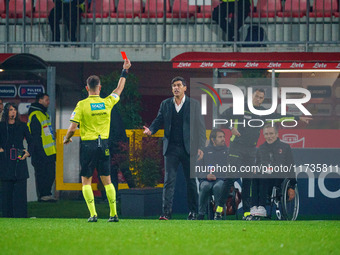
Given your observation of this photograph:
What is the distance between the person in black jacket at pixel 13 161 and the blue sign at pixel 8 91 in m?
4.84

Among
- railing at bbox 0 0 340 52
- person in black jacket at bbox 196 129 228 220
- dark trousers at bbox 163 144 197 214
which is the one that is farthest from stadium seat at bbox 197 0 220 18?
dark trousers at bbox 163 144 197 214

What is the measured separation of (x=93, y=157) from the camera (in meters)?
10.3

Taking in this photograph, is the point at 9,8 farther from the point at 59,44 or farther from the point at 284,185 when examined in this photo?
the point at 284,185

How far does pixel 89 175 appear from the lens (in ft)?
33.9

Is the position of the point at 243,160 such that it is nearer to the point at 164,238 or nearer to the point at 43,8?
the point at 164,238

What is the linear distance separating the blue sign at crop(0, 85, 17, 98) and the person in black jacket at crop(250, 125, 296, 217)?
702 cm

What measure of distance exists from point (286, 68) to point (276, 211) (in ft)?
10.6

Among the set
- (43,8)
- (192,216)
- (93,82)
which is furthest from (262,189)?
(43,8)

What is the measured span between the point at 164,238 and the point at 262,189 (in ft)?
14.4

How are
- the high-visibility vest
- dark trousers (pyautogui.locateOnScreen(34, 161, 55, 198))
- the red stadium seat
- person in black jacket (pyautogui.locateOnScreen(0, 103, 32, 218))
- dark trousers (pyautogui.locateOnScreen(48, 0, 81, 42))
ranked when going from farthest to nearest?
the red stadium seat → dark trousers (pyautogui.locateOnScreen(48, 0, 81, 42)) → dark trousers (pyautogui.locateOnScreen(34, 161, 55, 198)) → the high-visibility vest → person in black jacket (pyautogui.locateOnScreen(0, 103, 32, 218))

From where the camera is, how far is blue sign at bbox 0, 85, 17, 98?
17.4 m

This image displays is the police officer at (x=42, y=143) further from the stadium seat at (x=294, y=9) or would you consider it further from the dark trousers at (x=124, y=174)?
the stadium seat at (x=294, y=9)

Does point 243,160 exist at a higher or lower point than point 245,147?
lower

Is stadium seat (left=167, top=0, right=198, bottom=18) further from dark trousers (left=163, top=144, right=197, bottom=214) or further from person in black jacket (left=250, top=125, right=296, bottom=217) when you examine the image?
dark trousers (left=163, top=144, right=197, bottom=214)
